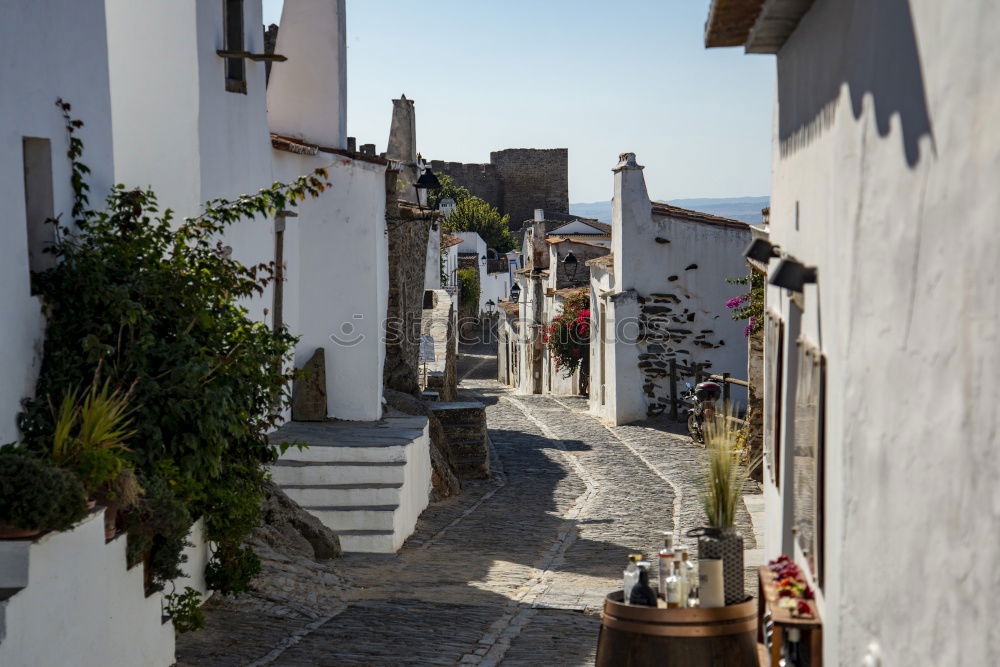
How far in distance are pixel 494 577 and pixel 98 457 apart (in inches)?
203

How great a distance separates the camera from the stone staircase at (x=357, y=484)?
12.0m

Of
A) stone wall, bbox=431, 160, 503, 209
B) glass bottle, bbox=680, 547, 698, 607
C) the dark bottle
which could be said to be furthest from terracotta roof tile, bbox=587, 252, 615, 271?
stone wall, bbox=431, 160, 503, 209

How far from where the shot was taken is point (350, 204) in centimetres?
1498

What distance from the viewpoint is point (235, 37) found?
11.3 m

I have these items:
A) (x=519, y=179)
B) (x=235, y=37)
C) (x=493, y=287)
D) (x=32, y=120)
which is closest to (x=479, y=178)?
(x=519, y=179)

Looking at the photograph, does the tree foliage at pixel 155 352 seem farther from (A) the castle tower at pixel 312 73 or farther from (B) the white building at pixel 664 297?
(B) the white building at pixel 664 297

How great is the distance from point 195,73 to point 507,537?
5.81 meters

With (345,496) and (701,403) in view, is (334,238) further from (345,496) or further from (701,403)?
(701,403)

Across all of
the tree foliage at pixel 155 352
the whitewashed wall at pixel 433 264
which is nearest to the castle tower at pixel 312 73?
the tree foliage at pixel 155 352

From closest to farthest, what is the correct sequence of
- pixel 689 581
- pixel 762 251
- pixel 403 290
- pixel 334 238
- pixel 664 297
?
pixel 689 581, pixel 762 251, pixel 334 238, pixel 403 290, pixel 664 297

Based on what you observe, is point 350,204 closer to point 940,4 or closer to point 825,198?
point 825,198

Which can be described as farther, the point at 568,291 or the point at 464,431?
the point at 568,291

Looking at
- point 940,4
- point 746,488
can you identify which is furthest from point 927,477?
point 746,488

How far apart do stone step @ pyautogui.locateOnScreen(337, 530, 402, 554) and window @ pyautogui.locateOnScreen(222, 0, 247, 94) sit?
455 cm
